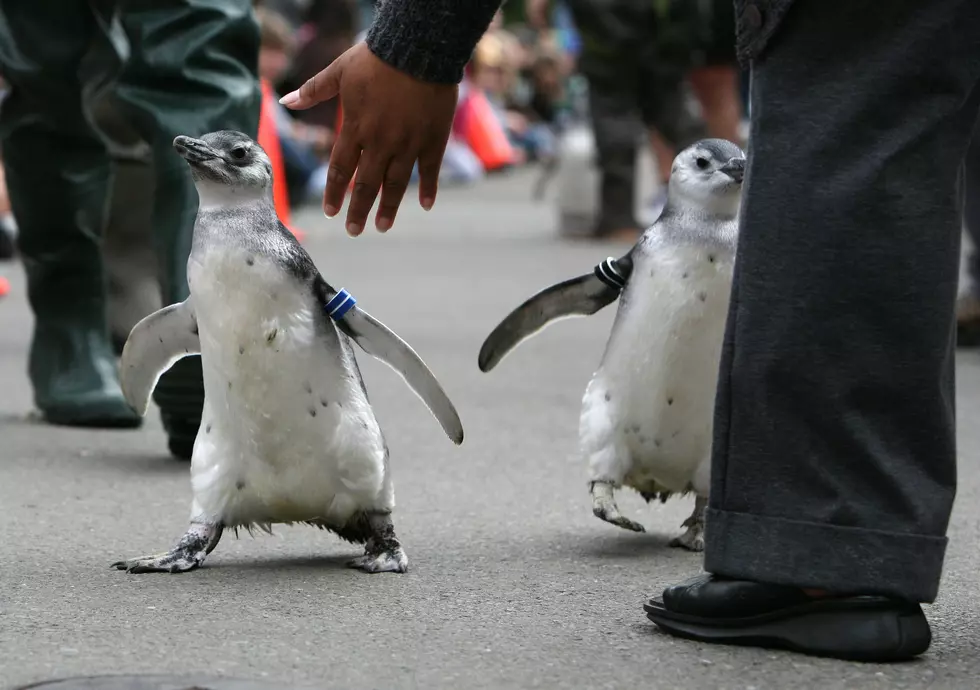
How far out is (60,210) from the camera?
4723 mm

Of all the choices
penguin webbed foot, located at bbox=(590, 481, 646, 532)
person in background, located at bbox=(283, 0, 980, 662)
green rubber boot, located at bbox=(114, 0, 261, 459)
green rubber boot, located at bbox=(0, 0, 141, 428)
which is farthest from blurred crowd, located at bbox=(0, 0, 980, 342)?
person in background, located at bbox=(283, 0, 980, 662)

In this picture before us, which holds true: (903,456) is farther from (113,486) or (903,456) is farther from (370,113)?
(113,486)

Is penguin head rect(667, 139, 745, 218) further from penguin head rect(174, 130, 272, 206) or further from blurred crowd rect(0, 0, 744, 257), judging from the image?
blurred crowd rect(0, 0, 744, 257)

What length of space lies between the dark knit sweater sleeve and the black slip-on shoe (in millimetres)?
804

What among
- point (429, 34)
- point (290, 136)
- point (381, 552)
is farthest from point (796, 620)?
point (290, 136)

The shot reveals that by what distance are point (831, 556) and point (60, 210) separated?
2818 mm

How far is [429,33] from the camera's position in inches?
103

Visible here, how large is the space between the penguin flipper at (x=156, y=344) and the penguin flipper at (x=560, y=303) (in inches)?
20.7

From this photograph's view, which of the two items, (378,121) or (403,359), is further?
(403,359)

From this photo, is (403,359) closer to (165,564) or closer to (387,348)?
(387,348)

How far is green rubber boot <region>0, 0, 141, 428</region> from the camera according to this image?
453 centimetres

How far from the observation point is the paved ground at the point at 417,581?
2428 mm

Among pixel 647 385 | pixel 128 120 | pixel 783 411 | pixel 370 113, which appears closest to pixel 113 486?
pixel 128 120

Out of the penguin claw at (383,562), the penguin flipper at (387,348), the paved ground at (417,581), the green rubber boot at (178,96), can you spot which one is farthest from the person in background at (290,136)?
the penguin claw at (383,562)
